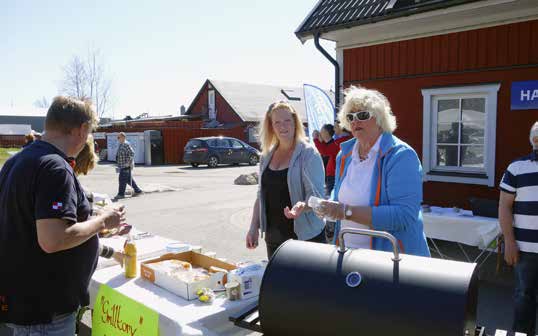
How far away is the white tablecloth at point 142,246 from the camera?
3.03 m

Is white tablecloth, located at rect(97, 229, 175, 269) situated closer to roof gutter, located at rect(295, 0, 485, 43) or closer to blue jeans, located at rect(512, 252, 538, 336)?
blue jeans, located at rect(512, 252, 538, 336)

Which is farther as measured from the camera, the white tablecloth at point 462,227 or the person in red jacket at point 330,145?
the person in red jacket at point 330,145

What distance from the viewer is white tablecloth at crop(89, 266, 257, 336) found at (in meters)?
2.14

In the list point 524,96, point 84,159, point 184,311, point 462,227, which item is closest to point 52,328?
point 184,311

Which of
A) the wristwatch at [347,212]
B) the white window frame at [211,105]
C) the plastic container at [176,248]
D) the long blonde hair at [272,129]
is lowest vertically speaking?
the plastic container at [176,248]

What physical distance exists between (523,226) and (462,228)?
208 cm

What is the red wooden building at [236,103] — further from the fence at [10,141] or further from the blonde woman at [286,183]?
the blonde woman at [286,183]

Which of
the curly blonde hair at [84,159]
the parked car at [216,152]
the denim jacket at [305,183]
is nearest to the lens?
the curly blonde hair at [84,159]

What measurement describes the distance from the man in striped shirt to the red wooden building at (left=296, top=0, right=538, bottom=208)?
2704mm

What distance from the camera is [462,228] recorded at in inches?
205

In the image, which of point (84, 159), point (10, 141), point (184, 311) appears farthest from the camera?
point (10, 141)

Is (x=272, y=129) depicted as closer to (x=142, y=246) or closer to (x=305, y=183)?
(x=305, y=183)

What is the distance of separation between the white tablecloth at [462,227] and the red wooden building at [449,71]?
812 mm

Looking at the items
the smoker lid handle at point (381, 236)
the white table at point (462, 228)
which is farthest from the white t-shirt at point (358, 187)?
the white table at point (462, 228)
